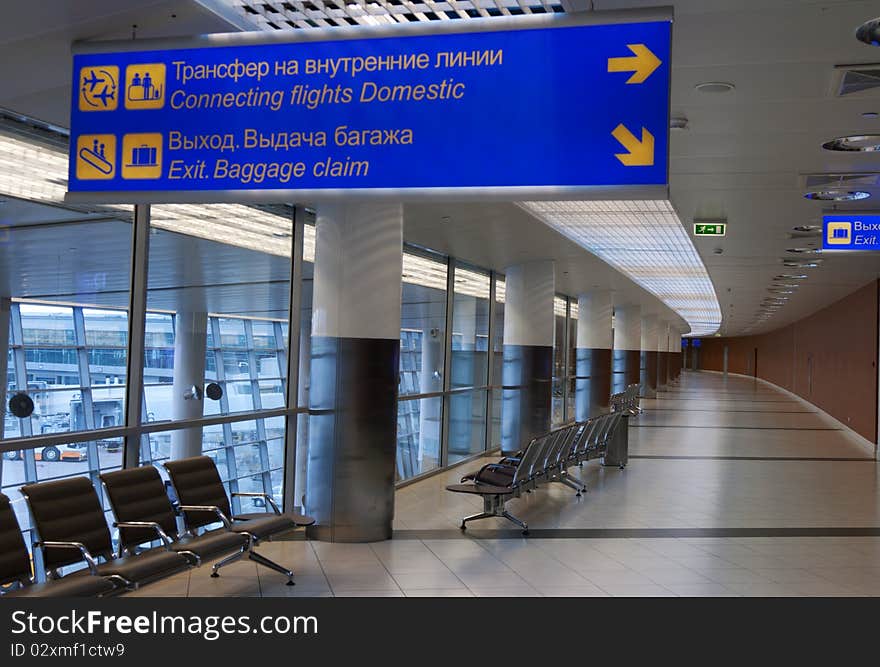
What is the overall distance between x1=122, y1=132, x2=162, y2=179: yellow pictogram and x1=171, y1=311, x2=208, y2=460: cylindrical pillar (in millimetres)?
4493

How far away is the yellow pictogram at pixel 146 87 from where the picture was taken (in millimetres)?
3732

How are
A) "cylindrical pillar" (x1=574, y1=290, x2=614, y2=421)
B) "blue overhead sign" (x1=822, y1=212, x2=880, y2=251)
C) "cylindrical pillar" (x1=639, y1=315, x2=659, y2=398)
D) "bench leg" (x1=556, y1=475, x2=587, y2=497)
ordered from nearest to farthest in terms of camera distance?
1. "blue overhead sign" (x1=822, y1=212, x2=880, y2=251)
2. "bench leg" (x1=556, y1=475, x2=587, y2=497)
3. "cylindrical pillar" (x1=574, y1=290, x2=614, y2=421)
4. "cylindrical pillar" (x1=639, y1=315, x2=659, y2=398)

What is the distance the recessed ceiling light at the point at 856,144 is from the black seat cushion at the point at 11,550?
639 centimetres

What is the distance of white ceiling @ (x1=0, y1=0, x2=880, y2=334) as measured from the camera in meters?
4.10

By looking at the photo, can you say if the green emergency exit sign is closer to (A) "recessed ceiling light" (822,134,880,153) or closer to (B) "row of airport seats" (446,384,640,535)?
(B) "row of airport seats" (446,384,640,535)

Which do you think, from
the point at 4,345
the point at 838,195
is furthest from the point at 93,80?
the point at 838,195

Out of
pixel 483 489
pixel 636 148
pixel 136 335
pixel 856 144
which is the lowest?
pixel 483 489

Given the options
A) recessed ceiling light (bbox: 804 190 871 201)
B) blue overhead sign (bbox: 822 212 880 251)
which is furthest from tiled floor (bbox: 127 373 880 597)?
recessed ceiling light (bbox: 804 190 871 201)

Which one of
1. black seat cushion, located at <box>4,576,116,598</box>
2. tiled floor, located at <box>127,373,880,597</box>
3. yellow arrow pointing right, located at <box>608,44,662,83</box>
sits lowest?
tiled floor, located at <box>127,373,880,597</box>

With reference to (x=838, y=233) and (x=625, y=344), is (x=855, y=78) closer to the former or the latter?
(x=838, y=233)

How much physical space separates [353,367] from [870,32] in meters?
5.12

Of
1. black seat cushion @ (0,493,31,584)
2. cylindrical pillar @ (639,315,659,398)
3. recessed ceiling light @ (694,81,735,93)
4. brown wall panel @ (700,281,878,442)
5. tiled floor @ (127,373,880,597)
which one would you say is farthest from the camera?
cylindrical pillar @ (639,315,659,398)

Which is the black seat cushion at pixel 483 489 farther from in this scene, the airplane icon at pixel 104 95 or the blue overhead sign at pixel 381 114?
the airplane icon at pixel 104 95

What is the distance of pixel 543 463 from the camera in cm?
966
